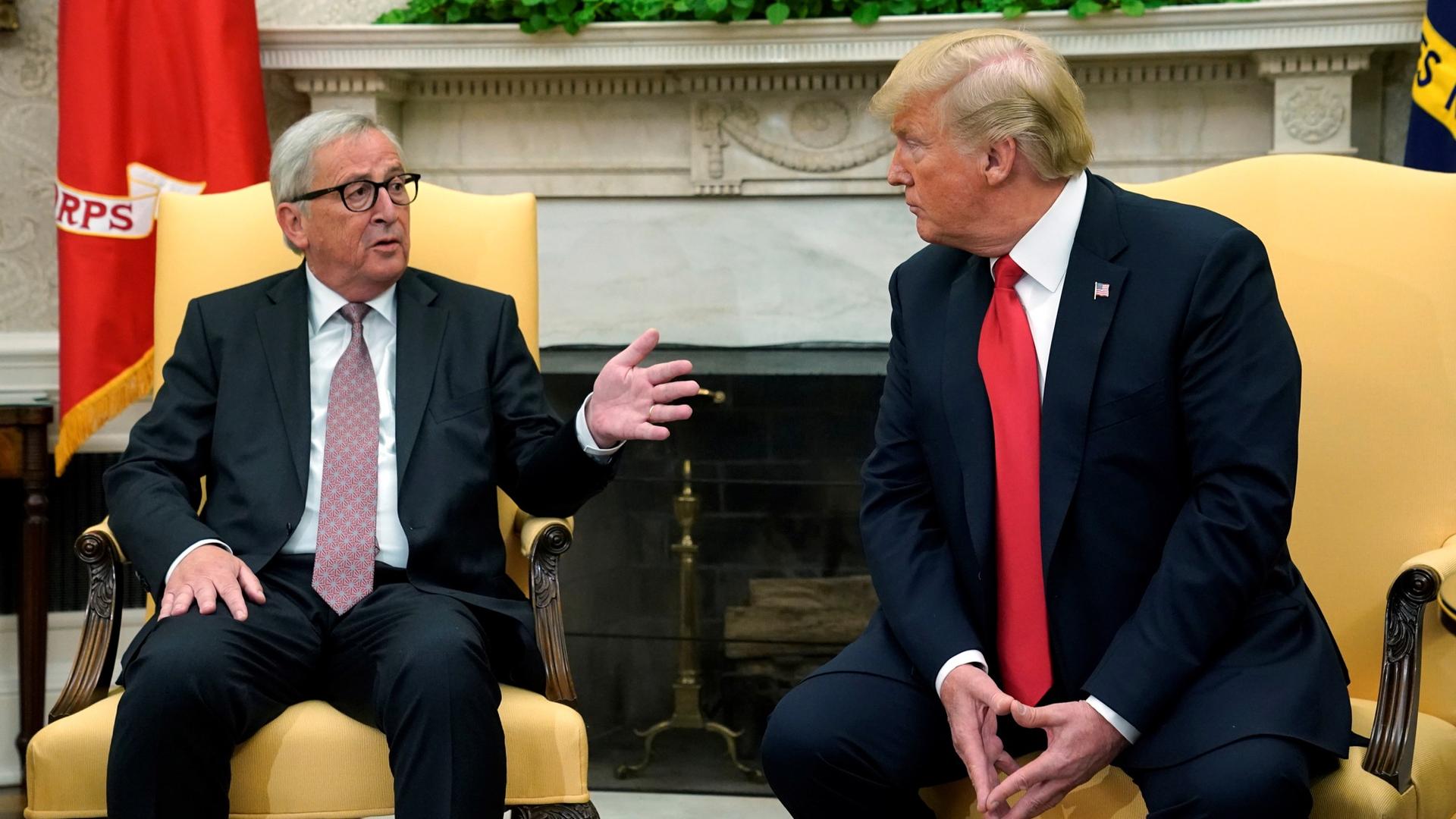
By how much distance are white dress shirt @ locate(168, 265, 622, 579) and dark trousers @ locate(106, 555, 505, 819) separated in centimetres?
19

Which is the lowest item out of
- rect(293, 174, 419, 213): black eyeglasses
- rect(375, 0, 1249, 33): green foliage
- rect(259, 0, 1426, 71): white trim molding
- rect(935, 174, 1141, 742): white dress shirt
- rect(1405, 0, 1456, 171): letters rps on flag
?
rect(935, 174, 1141, 742): white dress shirt

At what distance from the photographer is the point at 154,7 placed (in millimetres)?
3164

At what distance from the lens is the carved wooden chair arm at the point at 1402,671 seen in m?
Result: 1.67

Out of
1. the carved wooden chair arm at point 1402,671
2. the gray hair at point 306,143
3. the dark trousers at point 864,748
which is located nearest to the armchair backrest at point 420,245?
the gray hair at point 306,143

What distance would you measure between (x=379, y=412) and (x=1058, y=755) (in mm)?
1170

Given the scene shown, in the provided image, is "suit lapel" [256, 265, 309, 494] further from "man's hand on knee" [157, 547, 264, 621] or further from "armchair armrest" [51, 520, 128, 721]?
"armchair armrest" [51, 520, 128, 721]

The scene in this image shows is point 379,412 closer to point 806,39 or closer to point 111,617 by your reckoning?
point 111,617

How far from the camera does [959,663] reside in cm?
174

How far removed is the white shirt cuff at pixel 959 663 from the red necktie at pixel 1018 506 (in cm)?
8

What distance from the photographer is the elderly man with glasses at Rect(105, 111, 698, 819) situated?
1.86 metres

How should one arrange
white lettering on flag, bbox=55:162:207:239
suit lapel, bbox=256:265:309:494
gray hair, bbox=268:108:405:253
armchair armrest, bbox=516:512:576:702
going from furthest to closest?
1. white lettering on flag, bbox=55:162:207:239
2. gray hair, bbox=268:108:405:253
3. suit lapel, bbox=256:265:309:494
4. armchair armrest, bbox=516:512:576:702

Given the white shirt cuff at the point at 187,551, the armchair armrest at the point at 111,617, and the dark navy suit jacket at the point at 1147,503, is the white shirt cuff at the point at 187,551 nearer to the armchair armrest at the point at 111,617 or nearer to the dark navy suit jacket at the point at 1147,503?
the armchair armrest at the point at 111,617

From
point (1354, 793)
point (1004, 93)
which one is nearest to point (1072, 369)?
point (1004, 93)

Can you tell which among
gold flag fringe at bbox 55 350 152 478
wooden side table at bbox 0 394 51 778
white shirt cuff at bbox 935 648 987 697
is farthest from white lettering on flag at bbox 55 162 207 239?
white shirt cuff at bbox 935 648 987 697
